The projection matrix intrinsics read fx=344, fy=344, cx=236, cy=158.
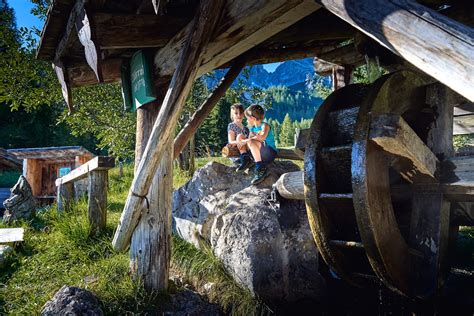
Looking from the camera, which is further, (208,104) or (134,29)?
(208,104)

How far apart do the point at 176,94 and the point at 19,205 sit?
587 cm

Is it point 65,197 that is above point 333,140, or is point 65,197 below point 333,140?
below

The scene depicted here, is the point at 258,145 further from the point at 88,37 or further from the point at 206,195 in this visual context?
the point at 88,37

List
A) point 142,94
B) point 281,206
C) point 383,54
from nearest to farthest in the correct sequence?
point 142,94 < point 383,54 < point 281,206

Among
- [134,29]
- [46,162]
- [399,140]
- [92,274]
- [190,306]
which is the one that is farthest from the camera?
[46,162]

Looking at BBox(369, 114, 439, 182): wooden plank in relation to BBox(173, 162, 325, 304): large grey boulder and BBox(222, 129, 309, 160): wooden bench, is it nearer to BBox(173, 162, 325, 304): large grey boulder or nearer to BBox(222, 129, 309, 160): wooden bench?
BBox(222, 129, 309, 160): wooden bench

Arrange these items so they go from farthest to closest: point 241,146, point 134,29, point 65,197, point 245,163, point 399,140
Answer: point 65,197, point 245,163, point 241,146, point 134,29, point 399,140

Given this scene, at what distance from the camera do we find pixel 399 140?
2391mm

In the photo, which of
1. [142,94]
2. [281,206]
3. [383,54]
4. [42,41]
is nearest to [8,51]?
[42,41]

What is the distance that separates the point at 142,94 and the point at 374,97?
2.09m

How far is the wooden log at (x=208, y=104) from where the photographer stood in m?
4.43

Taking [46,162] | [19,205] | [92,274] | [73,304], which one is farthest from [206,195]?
[46,162]

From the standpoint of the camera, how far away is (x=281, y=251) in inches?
144

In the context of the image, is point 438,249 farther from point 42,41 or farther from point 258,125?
point 42,41
